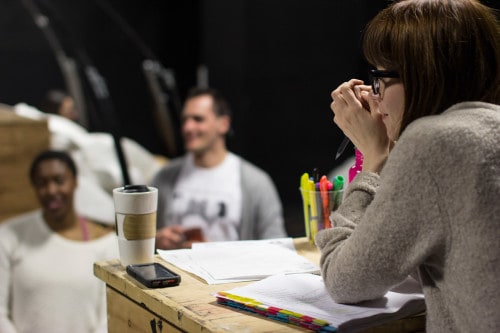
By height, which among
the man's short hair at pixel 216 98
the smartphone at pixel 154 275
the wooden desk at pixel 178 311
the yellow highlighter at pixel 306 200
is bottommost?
the wooden desk at pixel 178 311

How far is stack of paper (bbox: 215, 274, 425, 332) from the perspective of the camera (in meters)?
0.96

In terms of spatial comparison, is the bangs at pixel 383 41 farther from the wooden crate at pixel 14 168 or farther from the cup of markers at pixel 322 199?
the wooden crate at pixel 14 168

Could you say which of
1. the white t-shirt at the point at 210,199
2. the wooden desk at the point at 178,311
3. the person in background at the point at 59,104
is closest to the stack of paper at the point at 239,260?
the wooden desk at the point at 178,311

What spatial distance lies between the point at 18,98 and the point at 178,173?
0.70 m

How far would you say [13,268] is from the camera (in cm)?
231

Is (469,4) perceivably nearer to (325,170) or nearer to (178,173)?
(325,170)

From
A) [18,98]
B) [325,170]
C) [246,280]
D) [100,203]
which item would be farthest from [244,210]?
[246,280]

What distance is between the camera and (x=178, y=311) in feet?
3.32

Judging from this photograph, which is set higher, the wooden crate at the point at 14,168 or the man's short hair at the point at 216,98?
the man's short hair at the point at 216,98

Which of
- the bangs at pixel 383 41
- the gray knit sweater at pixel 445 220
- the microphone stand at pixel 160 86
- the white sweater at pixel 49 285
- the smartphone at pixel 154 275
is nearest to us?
the gray knit sweater at pixel 445 220

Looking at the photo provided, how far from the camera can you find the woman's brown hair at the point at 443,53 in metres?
0.98

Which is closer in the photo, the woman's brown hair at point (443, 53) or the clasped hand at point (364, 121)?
the woman's brown hair at point (443, 53)

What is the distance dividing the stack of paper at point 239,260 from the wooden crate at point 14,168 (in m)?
1.49

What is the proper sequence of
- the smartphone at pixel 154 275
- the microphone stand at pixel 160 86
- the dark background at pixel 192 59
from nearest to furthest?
1. the smartphone at pixel 154 275
2. the dark background at pixel 192 59
3. the microphone stand at pixel 160 86
